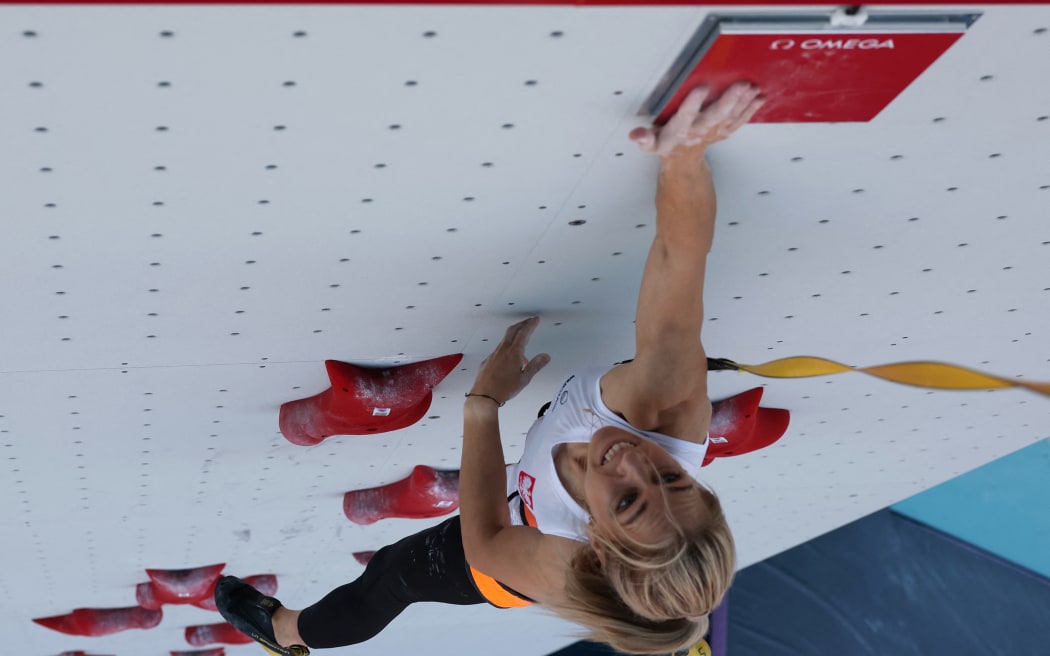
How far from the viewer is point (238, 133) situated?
841 millimetres

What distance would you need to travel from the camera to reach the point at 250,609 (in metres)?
1.89

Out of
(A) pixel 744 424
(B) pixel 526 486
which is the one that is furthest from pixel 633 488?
(A) pixel 744 424

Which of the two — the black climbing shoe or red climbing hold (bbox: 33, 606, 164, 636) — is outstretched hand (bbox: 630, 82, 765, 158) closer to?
the black climbing shoe

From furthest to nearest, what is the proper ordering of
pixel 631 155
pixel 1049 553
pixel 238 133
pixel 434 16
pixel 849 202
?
pixel 1049 553 < pixel 849 202 < pixel 631 155 < pixel 238 133 < pixel 434 16

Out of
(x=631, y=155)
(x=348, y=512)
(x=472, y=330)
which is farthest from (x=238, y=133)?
(x=348, y=512)

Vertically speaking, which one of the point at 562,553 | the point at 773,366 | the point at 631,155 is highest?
the point at 631,155

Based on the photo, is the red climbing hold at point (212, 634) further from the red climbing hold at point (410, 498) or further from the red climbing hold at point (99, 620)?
the red climbing hold at point (410, 498)

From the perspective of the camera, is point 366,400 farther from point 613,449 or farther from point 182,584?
point 182,584

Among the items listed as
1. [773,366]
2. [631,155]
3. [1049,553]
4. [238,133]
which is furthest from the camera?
[1049,553]

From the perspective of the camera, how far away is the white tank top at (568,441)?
3.89 feet

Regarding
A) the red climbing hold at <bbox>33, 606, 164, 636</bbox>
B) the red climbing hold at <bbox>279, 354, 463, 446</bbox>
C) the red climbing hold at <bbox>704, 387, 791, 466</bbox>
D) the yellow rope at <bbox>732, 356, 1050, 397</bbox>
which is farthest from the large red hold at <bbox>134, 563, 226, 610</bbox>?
the yellow rope at <bbox>732, 356, 1050, 397</bbox>

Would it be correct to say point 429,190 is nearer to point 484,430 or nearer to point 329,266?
point 329,266

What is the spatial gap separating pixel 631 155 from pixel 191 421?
2.75 feet

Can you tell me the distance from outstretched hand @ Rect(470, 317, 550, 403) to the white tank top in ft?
0.20
